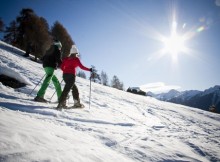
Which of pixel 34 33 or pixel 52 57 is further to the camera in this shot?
pixel 34 33

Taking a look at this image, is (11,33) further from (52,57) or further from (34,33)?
(52,57)

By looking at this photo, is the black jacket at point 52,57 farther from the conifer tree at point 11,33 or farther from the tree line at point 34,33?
the conifer tree at point 11,33

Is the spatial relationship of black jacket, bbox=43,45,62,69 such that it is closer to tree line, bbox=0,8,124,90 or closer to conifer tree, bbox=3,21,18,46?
tree line, bbox=0,8,124,90

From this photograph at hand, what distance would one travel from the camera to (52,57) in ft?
24.2

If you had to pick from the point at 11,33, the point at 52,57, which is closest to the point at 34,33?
the point at 11,33

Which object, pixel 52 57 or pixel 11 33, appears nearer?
pixel 52 57

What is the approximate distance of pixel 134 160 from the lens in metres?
3.77

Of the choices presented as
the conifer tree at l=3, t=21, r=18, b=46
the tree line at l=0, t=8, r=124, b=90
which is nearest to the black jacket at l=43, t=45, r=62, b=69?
the tree line at l=0, t=8, r=124, b=90

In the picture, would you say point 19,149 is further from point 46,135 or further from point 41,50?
point 41,50

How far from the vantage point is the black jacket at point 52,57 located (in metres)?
7.38

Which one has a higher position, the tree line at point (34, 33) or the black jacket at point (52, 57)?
the tree line at point (34, 33)

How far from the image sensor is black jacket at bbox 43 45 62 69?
290 inches

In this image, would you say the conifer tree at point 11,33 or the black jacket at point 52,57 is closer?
the black jacket at point 52,57

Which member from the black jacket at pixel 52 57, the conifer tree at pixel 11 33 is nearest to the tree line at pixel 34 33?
the conifer tree at pixel 11 33
